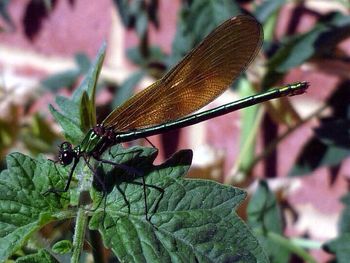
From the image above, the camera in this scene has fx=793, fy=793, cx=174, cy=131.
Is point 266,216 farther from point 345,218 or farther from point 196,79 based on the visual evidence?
point 196,79

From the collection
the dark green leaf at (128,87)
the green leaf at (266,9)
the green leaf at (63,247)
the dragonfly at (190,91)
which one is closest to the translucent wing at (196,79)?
the dragonfly at (190,91)

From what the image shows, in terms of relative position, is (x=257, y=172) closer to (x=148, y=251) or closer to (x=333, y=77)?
(x=333, y=77)

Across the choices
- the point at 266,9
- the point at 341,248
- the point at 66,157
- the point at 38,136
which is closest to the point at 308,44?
the point at 266,9

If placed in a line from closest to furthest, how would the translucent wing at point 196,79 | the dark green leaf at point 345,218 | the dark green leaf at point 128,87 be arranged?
the translucent wing at point 196,79, the dark green leaf at point 345,218, the dark green leaf at point 128,87

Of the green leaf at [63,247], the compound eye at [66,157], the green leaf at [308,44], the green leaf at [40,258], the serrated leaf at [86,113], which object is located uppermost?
the green leaf at [308,44]

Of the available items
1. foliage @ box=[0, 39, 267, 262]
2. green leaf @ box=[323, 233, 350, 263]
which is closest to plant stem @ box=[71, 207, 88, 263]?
foliage @ box=[0, 39, 267, 262]

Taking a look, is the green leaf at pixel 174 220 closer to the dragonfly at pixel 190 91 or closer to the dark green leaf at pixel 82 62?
the dragonfly at pixel 190 91

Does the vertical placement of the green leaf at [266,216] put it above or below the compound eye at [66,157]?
above
